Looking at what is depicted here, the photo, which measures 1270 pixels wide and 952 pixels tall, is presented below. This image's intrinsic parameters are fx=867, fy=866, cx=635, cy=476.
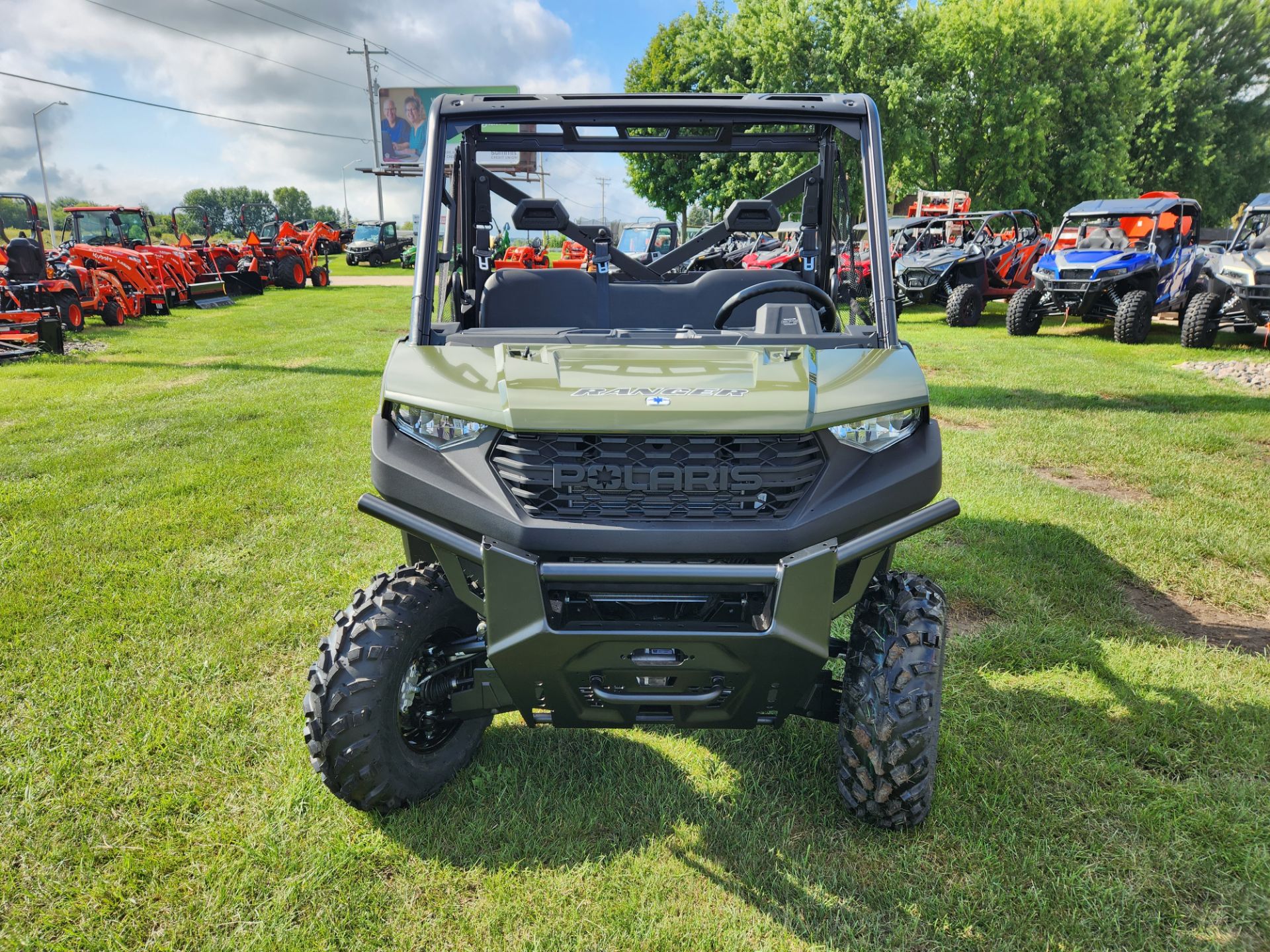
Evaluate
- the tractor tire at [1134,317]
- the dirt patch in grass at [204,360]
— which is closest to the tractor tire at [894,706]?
the dirt patch in grass at [204,360]

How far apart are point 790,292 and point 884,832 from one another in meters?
1.79

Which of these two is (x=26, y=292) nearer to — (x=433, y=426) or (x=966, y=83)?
(x=433, y=426)

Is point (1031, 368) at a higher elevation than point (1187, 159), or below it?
below

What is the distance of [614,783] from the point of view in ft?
9.07

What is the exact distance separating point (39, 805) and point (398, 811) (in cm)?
110

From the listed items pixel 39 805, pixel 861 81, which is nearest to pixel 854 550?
pixel 39 805

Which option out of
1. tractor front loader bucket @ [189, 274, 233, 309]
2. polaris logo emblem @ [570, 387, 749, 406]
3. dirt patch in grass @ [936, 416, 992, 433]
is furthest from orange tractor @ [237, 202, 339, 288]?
polaris logo emblem @ [570, 387, 749, 406]

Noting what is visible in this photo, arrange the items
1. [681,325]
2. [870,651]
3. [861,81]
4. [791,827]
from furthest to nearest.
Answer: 1. [861,81]
2. [681,325]
3. [791,827]
4. [870,651]

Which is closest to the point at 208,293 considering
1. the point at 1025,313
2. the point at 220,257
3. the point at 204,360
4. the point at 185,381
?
the point at 220,257

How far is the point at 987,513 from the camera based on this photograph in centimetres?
532

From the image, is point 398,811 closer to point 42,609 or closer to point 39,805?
point 39,805

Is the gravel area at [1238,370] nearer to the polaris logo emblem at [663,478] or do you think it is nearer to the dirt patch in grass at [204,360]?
the polaris logo emblem at [663,478]

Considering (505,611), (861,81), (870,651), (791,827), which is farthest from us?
(861,81)

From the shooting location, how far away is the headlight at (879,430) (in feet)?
7.36
